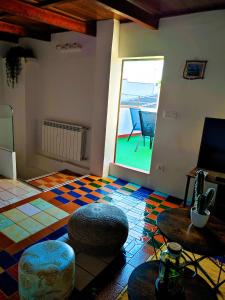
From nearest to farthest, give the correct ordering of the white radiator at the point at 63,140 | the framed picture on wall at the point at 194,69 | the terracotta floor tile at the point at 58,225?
the terracotta floor tile at the point at 58,225
the framed picture on wall at the point at 194,69
the white radiator at the point at 63,140

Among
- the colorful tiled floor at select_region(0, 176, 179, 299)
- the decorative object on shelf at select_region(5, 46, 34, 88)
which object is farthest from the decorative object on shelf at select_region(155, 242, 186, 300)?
the decorative object on shelf at select_region(5, 46, 34, 88)

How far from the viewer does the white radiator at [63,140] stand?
402cm

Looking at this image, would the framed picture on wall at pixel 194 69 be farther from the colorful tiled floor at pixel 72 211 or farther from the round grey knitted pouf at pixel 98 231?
the round grey knitted pouf at pixel 98 231

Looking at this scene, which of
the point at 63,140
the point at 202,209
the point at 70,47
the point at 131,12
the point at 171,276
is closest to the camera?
the point at 171,276

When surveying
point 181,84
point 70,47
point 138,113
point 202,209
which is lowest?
point 202,209

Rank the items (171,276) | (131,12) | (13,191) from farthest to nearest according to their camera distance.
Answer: (13,191) < (131,12) < (171,276)

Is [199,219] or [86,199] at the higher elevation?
[199,219]

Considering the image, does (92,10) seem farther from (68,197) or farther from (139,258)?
(139,258)

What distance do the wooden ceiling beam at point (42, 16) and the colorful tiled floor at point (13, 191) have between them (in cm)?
218

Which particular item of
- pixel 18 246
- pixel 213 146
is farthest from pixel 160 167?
pixel 18 246

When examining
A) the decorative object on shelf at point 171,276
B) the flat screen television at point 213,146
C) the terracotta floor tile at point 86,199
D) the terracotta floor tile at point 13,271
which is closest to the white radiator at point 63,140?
the terracotta floor tile at point 86,199

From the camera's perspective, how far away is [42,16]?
290cm

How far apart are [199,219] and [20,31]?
4010 millimetres

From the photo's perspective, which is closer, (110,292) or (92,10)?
(110,292)
